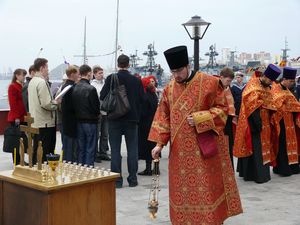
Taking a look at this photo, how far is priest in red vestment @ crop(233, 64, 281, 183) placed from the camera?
767 cm

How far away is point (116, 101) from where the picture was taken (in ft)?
22.7

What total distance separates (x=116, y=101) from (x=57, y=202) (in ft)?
11.0

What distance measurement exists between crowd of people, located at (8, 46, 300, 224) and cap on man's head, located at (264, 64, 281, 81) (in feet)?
0.05

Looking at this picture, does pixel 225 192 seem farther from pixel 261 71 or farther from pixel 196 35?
pixel 196 35

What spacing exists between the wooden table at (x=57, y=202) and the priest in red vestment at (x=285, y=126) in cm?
499

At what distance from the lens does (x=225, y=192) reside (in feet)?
15.5

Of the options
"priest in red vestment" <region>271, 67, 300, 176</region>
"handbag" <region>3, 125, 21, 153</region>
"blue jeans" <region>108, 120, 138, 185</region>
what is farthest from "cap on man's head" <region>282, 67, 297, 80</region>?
"handbag" <region>3, 125, 21, 153</region>

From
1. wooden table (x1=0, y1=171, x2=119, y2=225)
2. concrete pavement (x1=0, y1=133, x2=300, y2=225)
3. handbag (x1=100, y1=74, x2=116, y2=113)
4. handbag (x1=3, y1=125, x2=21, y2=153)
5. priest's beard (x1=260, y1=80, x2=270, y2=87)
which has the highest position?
priest's beard (x1=260, y1=80, x2=270, y2=87)

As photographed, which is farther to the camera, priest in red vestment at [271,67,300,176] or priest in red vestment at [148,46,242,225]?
priest in red vestment at [271,67,300,176]

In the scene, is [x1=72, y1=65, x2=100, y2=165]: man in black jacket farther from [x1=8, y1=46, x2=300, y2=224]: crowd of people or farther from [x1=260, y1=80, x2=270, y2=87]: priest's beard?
[x1=260, y1=80, x2=270, y2=87]: priest's beard

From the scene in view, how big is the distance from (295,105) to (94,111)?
3.52 m

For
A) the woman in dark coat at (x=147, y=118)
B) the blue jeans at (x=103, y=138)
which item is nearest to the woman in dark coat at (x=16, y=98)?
the blue jeans at (x=103, y=138)

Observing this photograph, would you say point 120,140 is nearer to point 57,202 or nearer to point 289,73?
point 289,73

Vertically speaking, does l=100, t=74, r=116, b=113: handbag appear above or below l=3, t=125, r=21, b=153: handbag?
above
